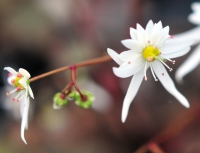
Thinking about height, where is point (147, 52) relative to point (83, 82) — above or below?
below

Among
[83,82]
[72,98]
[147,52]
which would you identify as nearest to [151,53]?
[147,52]

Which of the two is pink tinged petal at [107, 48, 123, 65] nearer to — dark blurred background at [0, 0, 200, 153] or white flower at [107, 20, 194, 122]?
white flower at [107, 20, 194, 122]

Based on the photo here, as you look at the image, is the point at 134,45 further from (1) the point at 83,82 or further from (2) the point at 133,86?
(1) the point at 83,82

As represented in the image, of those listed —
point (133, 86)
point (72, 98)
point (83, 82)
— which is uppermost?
point (83, 82)

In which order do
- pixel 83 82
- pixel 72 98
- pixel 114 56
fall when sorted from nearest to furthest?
pixel 114 56 → pixel 72 98 → pixel 83 82

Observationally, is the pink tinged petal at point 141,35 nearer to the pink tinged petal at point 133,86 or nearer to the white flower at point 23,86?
the pink tinged petal at point 133,86

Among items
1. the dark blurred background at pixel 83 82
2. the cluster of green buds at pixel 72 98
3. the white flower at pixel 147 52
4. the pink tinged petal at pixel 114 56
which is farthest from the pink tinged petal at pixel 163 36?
the dark blurred background at pixel 83 82
